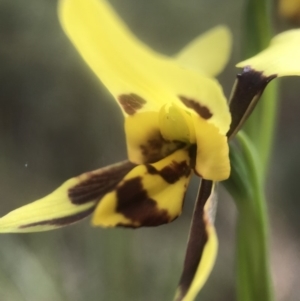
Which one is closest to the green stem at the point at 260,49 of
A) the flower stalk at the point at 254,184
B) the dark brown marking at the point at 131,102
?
the flower stalk at the point at 254,184

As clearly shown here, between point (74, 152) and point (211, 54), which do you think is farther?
point (74, 152)

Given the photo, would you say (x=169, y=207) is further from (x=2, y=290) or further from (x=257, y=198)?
(x=2, y=290)

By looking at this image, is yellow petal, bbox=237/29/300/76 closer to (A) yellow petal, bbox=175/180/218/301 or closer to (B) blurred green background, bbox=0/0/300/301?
(A) yellow petal, bbox=175/180/218/301

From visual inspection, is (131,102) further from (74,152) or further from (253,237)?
(74,152)

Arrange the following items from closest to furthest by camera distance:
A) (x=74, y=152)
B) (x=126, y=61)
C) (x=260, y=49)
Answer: (x=126, y=61) → (x=260, y=49) → (x=74, y=152)

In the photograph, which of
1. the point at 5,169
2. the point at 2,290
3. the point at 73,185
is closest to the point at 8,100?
the point at 5,169

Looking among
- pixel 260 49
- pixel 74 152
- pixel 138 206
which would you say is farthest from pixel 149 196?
pixel 74 152
